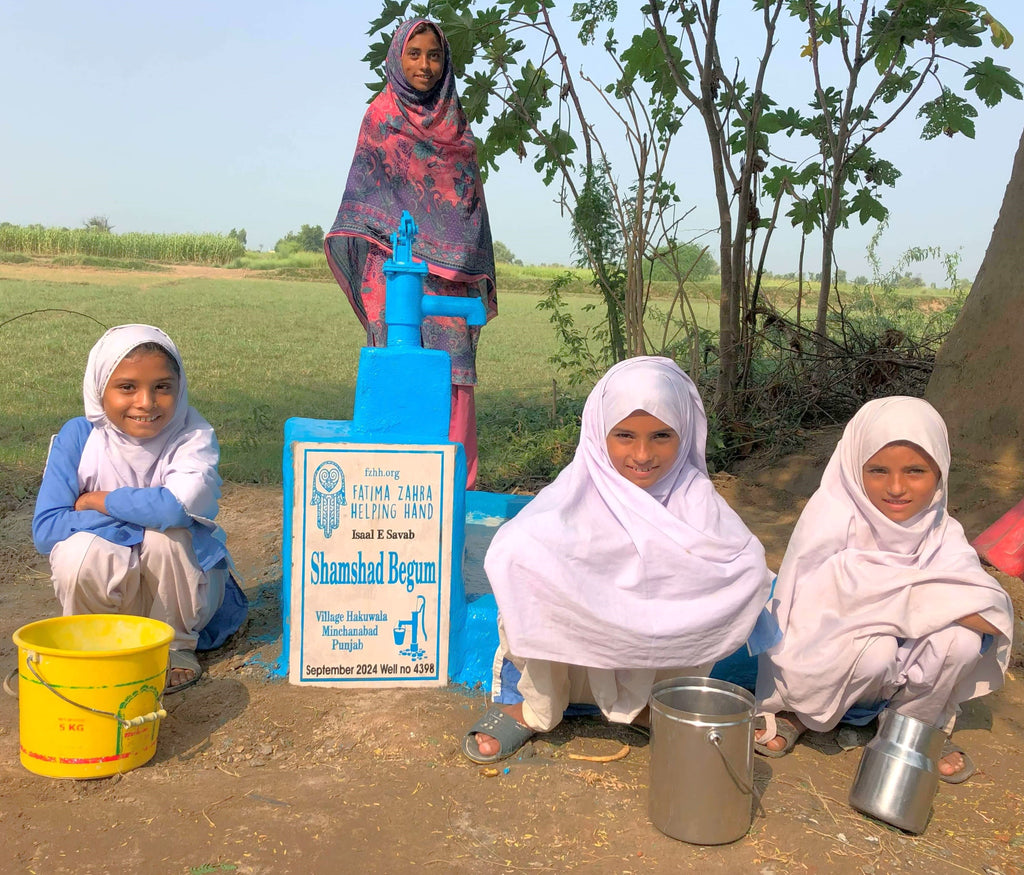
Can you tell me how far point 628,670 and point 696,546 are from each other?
1.31 ft

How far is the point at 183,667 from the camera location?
3.07 m

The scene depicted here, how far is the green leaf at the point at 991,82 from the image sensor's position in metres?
5.07

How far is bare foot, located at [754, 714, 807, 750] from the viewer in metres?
2.78

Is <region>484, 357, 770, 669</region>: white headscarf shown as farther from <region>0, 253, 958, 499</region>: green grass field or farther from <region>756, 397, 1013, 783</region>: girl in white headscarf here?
<region>0, 253, 958, 499</region>: green grass field

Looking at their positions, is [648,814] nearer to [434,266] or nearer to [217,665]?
[217,665]

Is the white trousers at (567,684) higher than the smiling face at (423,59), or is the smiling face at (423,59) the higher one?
the smiling face at (423,59)

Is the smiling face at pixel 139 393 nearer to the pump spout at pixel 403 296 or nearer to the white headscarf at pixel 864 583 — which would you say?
the pump spout at pixel 403 296

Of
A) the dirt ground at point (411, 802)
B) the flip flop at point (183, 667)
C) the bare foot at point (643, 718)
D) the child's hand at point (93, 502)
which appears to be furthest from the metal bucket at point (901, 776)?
the child's hand at point (93, 502)

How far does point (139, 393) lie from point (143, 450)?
19cm

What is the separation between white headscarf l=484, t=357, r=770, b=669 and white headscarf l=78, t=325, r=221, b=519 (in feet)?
3.30

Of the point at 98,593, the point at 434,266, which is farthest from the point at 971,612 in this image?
the point at 434,266

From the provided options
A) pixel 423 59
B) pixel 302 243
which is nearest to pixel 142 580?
pixel 423 59

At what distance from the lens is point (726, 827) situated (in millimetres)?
2268

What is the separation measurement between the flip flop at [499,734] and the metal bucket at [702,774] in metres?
0.47
